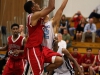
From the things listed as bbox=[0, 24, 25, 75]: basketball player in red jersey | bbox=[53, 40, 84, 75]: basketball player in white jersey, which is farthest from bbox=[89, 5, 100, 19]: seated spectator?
bbox=[0, 24, 25, 75]: basketball player in red jersey

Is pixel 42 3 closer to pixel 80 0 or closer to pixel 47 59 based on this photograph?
pixel 80 0

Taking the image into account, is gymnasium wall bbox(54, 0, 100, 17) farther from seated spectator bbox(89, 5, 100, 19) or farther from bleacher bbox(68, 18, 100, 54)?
bleacher bbox(68, 18, 100, 54)

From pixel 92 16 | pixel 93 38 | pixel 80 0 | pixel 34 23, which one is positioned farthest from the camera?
pixel 80 0

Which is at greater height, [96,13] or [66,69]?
[96,13]

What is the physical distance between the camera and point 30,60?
587cm

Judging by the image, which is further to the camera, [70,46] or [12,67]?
[70,46]

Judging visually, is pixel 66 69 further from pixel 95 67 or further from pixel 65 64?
pixel 95 67

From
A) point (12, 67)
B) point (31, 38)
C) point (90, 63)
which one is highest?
point (31, 38)

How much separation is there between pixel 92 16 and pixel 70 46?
10.7ft

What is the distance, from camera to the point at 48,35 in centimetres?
596

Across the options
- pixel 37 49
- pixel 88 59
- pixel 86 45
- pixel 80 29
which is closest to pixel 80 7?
pixel 80 29

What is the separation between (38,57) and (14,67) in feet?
5.52

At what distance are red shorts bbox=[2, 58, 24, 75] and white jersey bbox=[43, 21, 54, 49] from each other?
1.52 m

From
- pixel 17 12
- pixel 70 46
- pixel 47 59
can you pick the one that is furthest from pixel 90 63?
pixel 47 59
